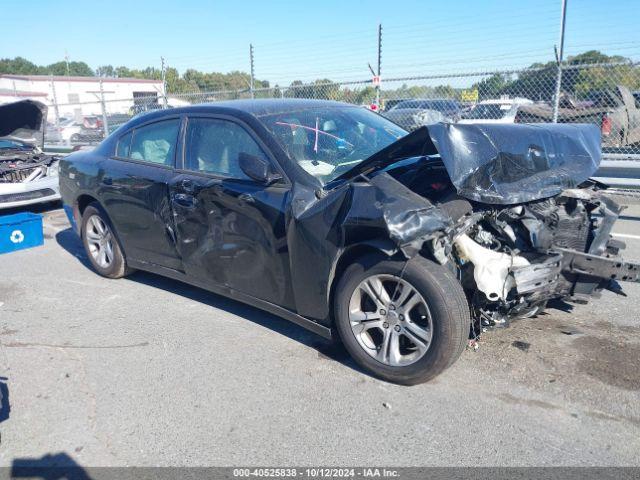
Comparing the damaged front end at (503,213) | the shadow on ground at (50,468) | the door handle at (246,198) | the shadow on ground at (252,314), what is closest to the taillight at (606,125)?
the damaged front end at (503,213)

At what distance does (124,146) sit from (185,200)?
1296mm

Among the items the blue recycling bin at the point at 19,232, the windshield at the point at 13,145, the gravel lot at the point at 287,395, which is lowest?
the gravel lot at the point at 287,395

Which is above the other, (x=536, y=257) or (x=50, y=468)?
(x=536, y=257)

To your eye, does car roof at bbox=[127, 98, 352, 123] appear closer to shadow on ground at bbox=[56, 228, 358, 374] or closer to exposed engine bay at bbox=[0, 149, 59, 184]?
shadow on ground at bbox=[56, 228, 358, 374]

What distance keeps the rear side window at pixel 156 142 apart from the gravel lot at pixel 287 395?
127cm

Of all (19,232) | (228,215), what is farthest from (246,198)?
(19,232)

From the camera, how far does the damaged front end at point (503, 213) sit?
3.26m

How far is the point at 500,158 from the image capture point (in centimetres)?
346

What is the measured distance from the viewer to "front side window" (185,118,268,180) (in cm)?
403

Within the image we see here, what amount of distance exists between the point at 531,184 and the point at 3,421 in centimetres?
331

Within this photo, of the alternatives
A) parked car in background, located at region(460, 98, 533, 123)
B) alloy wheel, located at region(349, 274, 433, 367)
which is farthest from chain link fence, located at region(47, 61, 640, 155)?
alloy wheel, located at region(349, 274, 433, 367)

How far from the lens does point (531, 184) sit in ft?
11.5

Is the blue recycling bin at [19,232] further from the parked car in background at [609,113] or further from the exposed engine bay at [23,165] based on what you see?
the parked car in background at [609,113]

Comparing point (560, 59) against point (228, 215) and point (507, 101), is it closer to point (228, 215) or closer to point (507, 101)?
point (507, 101)
